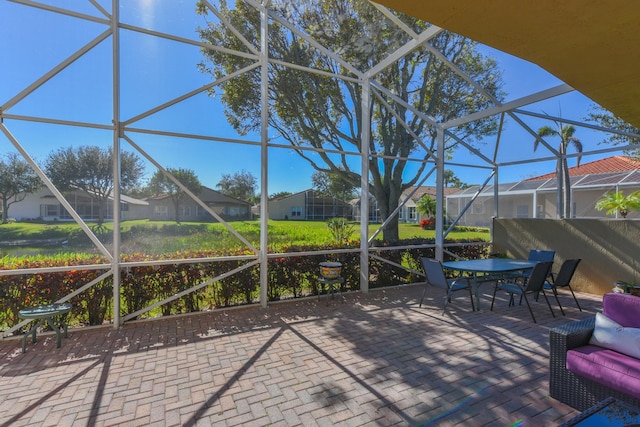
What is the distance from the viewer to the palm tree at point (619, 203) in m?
5.59

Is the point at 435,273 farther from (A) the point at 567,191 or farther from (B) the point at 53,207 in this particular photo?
(B) the point at 53,207

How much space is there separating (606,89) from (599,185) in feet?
16.6

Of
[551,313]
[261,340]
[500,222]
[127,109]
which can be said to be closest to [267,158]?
[127,109]

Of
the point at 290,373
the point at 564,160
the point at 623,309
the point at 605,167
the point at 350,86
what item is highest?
the point at 350,86

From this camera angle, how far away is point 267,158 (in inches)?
197

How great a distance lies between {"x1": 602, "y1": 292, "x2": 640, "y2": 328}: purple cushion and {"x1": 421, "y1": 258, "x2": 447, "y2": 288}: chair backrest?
1953mm

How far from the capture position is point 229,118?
19.1 ft

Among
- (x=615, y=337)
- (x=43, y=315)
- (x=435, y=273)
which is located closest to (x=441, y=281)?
(x=435, y=273)

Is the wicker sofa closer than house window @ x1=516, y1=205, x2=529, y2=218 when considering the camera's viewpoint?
Yes

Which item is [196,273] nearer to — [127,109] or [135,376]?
[135,376]

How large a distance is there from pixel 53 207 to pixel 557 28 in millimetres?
5282

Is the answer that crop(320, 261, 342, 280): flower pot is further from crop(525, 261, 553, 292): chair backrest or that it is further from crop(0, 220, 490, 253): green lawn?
crop(525, 261, 553, 292): chair backrest

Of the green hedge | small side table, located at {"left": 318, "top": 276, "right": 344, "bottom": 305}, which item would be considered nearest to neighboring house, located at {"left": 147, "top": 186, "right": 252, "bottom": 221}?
the green hedge

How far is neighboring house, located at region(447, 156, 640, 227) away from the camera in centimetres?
611
